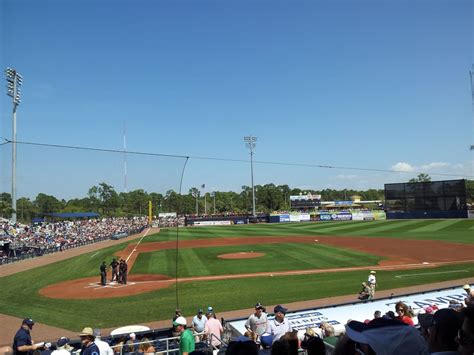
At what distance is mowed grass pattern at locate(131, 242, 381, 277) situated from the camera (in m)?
A: 24.8

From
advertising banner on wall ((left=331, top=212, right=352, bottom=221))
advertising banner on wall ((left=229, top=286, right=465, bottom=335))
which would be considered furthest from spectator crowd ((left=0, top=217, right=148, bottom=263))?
advertising banner on wall ((left=331, top=212, right=352, bottom=221))

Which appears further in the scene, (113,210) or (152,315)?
(152,315)

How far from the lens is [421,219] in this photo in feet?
208

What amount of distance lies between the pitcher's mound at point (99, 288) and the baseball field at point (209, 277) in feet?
0.17

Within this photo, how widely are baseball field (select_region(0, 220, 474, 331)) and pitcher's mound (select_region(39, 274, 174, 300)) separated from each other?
0.05 m

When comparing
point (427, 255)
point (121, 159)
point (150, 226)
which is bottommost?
point (427, 255)

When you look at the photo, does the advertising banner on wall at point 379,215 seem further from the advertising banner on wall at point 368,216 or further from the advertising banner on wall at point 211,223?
the advertising banner on wall at point 211,223

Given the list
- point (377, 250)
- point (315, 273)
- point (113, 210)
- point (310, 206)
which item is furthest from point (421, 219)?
point (113, 210)

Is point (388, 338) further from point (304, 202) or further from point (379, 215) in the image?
point (304, 202)

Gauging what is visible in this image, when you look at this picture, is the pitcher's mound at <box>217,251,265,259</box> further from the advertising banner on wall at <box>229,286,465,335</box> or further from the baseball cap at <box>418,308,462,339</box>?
the baseball cap at <box>418,308,462,339</box>

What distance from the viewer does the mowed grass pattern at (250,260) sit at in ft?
81.3

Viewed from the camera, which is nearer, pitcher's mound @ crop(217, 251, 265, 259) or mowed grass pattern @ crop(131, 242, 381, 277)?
mowed grass pattern @ crop(131, 242, 381, 277)

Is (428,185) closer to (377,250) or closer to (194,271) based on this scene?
(377,250)

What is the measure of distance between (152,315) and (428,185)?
2344 inches
